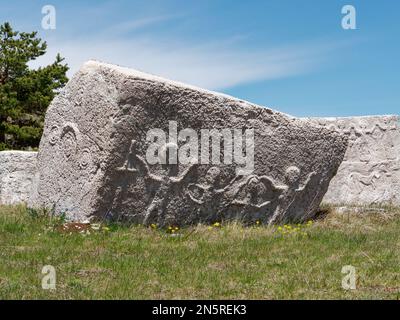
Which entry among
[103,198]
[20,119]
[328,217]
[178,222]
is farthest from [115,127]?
[20,119]

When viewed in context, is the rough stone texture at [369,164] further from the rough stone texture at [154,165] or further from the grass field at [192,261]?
the grass field at [192,261]

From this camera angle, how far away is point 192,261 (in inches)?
→ 284

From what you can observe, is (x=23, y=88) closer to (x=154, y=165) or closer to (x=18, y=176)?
(x=18, y=176)

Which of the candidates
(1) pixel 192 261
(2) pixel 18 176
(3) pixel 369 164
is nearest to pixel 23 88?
(2) pixel 18 176

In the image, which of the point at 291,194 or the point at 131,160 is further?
the point at 291,194

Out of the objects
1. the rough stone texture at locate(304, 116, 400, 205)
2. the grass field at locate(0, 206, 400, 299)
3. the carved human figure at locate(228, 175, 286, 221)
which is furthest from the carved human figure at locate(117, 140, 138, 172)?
the rough stone texture at locate(304, 116, 400, 205)

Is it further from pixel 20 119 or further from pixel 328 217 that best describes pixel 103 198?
pixel 20 119

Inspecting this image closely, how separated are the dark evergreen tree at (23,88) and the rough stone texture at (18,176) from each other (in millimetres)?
8300

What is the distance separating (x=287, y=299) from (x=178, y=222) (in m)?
3.70

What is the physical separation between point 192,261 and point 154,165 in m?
2.06

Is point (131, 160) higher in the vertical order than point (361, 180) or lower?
higher

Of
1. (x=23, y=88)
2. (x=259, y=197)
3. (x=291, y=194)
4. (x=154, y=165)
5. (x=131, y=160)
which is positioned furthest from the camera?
(x=23, y=88)

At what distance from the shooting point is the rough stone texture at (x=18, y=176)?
38.4 ft

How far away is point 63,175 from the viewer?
9141 mm
